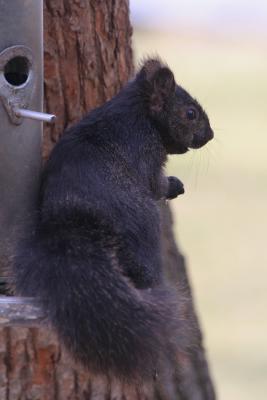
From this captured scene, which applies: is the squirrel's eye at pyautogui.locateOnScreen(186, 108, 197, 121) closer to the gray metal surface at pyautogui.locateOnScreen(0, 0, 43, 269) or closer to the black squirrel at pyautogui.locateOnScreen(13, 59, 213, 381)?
the black squirrel at pyautogui.locateOnScreen(13, 59, 213, 381)

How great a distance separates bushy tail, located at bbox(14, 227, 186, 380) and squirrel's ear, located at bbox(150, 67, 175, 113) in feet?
1.83

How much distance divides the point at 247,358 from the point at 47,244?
5.36 metres

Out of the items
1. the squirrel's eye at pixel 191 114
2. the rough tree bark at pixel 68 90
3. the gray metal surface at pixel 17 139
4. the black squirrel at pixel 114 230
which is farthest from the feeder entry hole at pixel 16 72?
the squirrel's eye at pixel 191 114

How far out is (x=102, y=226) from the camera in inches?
126

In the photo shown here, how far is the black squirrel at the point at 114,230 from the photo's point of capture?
2.99 m

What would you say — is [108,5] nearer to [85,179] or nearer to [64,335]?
[85,179]

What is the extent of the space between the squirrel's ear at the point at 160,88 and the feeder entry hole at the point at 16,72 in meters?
0.34

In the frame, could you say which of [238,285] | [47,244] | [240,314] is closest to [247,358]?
[240,314]

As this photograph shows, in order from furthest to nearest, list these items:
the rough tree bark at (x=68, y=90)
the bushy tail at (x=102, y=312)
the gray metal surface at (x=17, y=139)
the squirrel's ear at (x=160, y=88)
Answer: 1. the rough tree bark at (x=68, y=90)
2. the squirrel's ear at (x=160, y=88)
3. the gray metal surface at (x=17, y=139)
4. the bushy tail at (x=102, y=312)

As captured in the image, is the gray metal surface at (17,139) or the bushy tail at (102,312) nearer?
the bushy tail at (102,312)

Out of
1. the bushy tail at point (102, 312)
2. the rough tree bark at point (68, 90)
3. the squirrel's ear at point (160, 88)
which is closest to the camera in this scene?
the bushy tail at point (102, 312)

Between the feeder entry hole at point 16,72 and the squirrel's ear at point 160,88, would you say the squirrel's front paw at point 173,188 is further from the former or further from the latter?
the feeder entry hole at point 16,72

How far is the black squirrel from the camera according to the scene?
299cm

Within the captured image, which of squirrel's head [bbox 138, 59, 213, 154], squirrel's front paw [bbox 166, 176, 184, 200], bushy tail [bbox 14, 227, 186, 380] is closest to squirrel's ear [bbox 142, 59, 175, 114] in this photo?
squirrel's head [bbox 138, 59, 213, 154]
